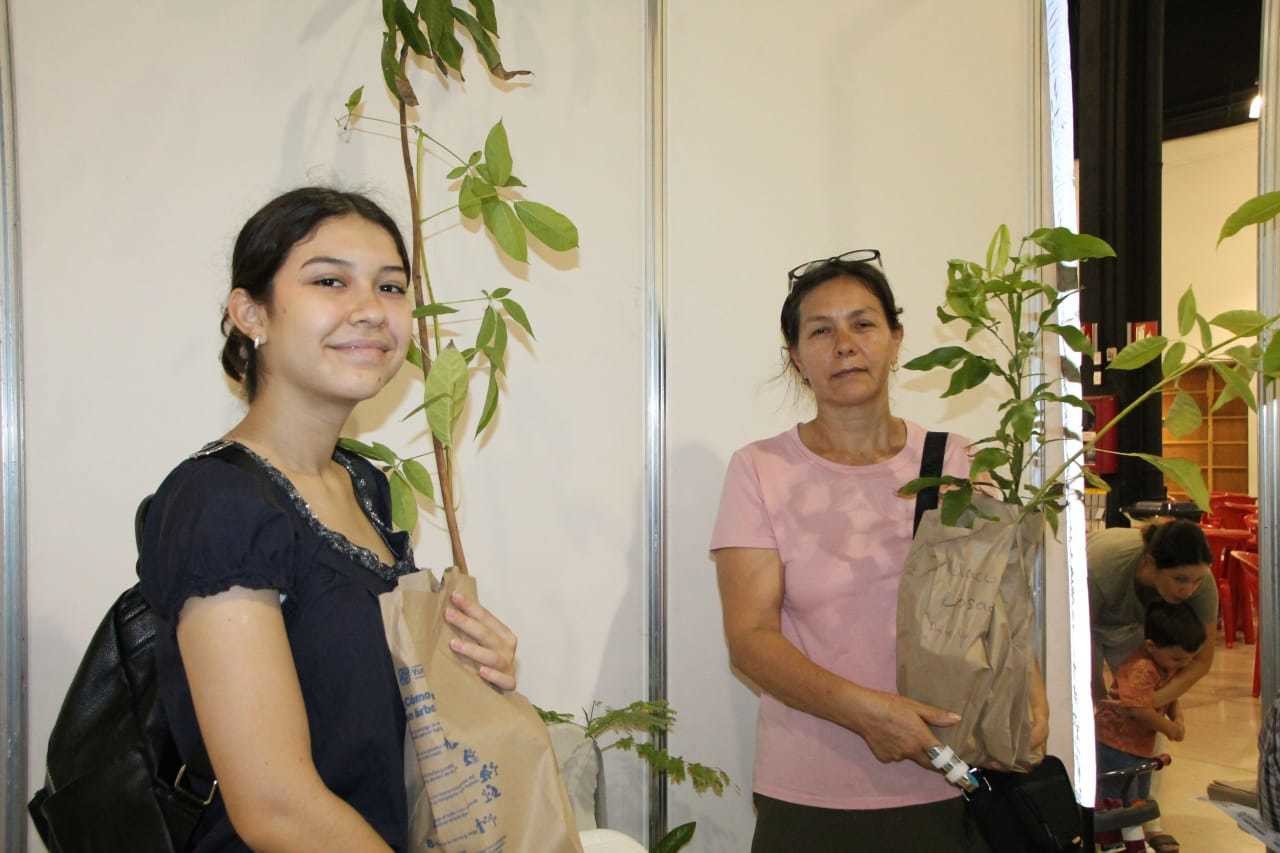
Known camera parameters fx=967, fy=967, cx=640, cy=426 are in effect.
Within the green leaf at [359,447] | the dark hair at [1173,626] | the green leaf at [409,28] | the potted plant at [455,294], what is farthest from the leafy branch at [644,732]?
the green leaf at [409,28]

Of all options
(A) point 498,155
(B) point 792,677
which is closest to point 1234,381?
(B) point 792,677

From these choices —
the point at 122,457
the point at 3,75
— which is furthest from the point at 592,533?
the point at 3,75

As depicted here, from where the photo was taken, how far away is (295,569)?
3.12ft

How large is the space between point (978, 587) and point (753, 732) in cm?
107

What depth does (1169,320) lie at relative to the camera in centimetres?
235

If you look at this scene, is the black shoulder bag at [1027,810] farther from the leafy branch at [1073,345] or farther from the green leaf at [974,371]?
the green leaf at [974,371]

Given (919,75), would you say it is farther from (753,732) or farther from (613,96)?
(753,732)

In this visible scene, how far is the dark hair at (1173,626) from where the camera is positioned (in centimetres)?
232

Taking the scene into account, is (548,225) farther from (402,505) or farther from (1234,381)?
(1234,381)

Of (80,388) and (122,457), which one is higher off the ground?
(80,388)

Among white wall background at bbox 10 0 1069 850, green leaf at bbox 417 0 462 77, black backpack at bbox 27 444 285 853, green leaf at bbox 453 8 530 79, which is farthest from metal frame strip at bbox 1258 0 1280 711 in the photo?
black backpack at bbox 27 444 285 853

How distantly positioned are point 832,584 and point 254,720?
102cm

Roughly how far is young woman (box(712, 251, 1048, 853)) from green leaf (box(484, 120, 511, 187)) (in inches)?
24.0

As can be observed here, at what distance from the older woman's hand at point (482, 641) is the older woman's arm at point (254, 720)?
20 centimetres
